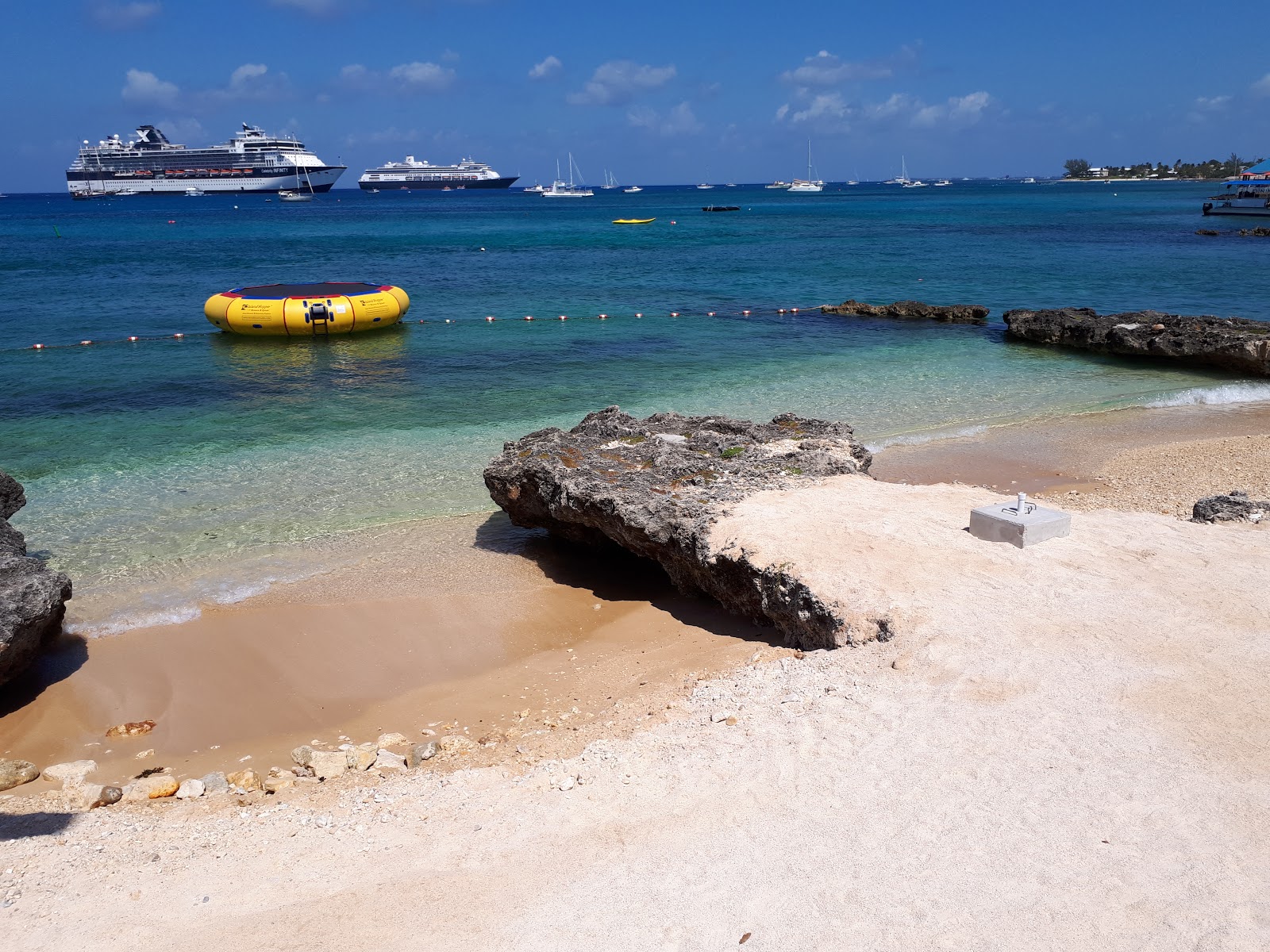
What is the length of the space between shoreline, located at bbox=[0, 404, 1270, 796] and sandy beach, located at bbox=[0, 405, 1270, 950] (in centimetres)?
3

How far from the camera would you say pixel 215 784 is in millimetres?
5930

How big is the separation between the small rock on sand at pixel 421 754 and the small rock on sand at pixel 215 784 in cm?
110

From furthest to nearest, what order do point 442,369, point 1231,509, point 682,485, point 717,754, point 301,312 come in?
point 301,312 → point 442,369 → point 682,485 → point 1231,509 → point 717,754

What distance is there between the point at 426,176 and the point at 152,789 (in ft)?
518

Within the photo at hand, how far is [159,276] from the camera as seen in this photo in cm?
3669

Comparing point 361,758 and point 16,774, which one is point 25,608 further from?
point 361,758

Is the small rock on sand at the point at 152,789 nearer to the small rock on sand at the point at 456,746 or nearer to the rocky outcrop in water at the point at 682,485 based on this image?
the small rock on sand at the point at 456,746

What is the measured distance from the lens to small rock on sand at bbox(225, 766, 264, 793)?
5867 millimetres

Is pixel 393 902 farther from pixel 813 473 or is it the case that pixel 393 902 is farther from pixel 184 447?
pixel 184 447

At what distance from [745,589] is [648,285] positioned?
1077 inches

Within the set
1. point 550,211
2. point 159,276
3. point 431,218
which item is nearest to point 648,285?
point 159,276

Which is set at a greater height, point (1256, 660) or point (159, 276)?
point (159, 276)

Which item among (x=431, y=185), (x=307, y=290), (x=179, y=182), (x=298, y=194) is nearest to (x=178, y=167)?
(x=179, y=182)

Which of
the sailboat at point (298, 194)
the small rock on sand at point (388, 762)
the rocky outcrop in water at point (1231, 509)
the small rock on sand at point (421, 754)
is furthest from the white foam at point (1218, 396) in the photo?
the sailboat at point (298, 194)
